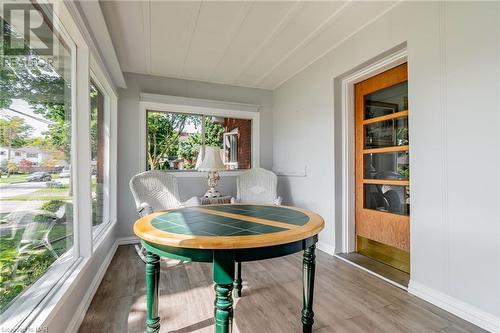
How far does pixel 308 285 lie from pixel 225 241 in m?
0.74

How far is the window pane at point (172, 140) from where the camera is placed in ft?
12.4

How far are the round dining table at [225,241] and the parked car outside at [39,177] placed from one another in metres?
0.59

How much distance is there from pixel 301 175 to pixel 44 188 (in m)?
2.92

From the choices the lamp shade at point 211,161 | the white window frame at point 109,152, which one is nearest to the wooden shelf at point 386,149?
the lamp shade at point 211,161

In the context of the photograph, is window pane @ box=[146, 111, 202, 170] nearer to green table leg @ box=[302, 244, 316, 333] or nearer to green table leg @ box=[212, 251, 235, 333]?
green table leg @ box=[302, 244, 316, 333]

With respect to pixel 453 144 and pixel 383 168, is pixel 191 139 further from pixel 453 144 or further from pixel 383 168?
pixel 453 144

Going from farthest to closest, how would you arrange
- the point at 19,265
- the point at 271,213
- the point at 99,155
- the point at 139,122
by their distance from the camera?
the point at 139,122, the point at 99,155, the point at 271,213, the point at 19,265

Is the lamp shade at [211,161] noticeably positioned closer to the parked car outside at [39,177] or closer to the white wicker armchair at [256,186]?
the white wicker armchair at [256,186]

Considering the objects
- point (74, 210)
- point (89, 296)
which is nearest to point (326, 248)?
point (89, 296)

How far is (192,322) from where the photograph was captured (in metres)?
1.68

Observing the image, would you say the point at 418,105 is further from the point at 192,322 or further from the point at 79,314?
the point at 79,314

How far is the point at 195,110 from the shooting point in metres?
3.96

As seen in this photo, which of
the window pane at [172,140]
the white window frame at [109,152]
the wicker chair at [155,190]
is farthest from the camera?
the window pane at [172,140]

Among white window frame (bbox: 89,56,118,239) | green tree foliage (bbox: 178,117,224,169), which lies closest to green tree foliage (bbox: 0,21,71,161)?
white window frame (bbox: 89,56,118,239)
